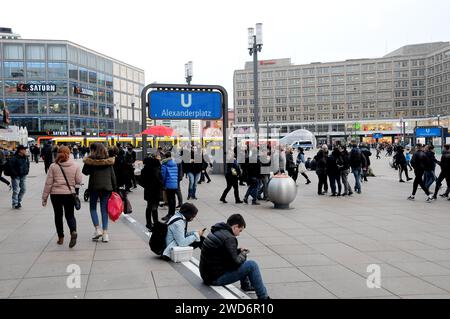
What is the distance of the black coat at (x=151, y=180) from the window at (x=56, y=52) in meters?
82.3

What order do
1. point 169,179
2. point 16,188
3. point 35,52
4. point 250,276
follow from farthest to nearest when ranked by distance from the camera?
1. point 35,52
2. point 16,188
3. point 169,179
4. point 250,276

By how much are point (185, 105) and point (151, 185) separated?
9412 millimetres

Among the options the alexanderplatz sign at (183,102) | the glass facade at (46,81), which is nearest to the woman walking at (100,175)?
the alexanderplatz sign at (183,102)

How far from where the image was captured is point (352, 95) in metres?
125

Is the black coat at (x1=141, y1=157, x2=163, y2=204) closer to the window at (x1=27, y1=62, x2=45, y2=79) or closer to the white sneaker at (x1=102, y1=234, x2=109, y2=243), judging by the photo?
the white sneaker at (x1=102, y1=234, x2=109, y2=243)

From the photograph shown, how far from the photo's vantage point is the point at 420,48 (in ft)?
423

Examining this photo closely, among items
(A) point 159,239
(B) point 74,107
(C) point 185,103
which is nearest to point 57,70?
(B) point 74,107

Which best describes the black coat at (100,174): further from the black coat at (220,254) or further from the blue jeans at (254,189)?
the blue jeans at (254,189)

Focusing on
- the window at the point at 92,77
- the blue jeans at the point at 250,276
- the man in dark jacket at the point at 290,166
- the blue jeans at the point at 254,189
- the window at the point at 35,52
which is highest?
the window at the point at 35,52

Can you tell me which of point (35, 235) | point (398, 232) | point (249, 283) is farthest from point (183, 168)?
point (249, 283)

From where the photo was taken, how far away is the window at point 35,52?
8400 cm

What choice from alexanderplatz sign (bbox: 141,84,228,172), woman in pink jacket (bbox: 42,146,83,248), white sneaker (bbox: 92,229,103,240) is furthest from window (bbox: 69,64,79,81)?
woman in pink jacket (bbox: 42,146,83,248)

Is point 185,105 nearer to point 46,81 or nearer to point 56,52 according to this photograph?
point 46,81
